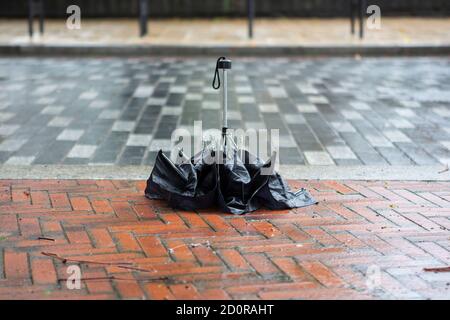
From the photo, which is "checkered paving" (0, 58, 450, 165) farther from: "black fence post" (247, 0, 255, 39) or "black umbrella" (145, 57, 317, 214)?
"black fence post" (247, 0, 255, 39)

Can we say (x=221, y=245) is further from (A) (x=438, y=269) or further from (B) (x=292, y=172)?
(B) (x=292, y=172)

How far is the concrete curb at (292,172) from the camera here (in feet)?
16.5

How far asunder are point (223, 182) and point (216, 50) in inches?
278

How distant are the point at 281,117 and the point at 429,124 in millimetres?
1415

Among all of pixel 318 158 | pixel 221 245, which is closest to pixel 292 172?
pixel 318 158

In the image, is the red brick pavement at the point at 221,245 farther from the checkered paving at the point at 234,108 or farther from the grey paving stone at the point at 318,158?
the checkered paving at the point at 234,108

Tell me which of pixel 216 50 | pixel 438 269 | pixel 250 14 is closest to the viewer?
pixel 438 269

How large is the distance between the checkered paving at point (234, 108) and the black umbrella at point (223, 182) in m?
1.05

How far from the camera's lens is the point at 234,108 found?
7242 millimetres

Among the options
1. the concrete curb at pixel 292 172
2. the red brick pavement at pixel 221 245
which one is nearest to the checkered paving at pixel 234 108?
the concrete curb at pixel 292 172

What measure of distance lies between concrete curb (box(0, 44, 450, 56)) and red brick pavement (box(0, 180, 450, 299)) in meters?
6.57

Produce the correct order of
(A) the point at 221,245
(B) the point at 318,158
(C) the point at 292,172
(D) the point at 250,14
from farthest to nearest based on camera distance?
1. (D) the point at 250,14
2. (B) the point at 318,158
3. (C) the point at 292,172
4. (A) the point at 221,245

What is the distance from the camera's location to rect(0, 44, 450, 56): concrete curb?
11.2 metres

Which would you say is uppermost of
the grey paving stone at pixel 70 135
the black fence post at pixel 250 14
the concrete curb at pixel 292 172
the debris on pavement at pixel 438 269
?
the black fence post at pixel 250 14
